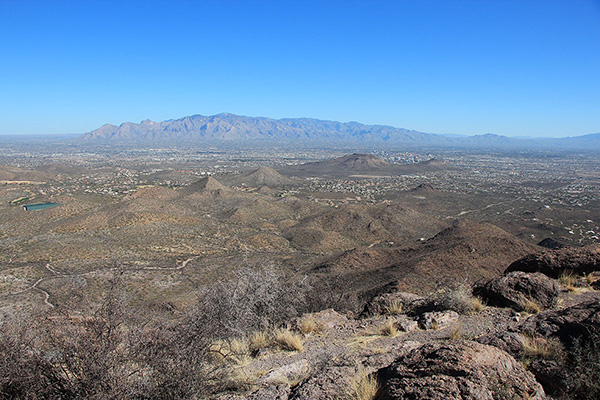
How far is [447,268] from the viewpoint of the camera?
80.8 ft

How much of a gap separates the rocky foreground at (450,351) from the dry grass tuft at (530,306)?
0.02 m

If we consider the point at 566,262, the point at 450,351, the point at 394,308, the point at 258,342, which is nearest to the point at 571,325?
the point at 450,351

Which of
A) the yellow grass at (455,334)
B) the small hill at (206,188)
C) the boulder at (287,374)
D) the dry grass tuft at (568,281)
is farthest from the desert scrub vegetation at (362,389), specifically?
the small hill at (206,188)

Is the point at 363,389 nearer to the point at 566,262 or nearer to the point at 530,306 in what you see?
the point at 530,306

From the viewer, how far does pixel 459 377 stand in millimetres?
4520

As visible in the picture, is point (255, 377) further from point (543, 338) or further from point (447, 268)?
point (447, 268)

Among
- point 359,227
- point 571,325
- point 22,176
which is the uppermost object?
point 571,325

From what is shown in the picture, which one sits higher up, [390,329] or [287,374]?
[287,374]

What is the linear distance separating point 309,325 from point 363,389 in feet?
14.8

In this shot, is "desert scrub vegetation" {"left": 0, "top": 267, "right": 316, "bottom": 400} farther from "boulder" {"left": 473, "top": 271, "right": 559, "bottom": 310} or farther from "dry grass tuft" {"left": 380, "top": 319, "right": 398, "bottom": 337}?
"boulder" {"left": 473, "top": 271, "right": 559, "bottom": 310}

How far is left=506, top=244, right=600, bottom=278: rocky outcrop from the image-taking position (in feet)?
38.0

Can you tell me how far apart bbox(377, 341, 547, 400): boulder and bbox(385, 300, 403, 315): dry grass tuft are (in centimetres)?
575

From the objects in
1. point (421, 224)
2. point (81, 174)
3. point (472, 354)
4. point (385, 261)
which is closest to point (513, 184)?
point (421, 224)

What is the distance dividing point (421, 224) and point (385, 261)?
23836 mm
